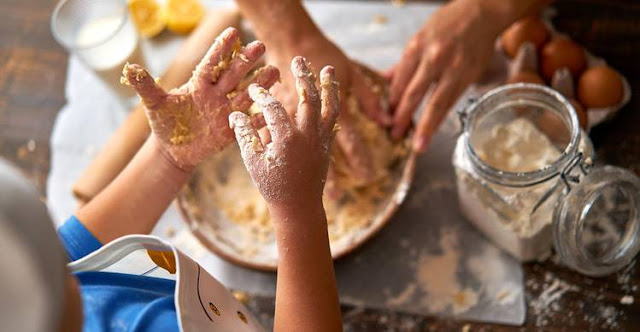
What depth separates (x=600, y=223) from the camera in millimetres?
907

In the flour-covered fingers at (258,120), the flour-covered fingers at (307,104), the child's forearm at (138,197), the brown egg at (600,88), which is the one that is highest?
the flour-covered fingers at (307,104)

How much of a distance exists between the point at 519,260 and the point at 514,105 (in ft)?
0.73

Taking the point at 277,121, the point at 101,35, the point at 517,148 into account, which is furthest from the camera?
the point at 101,35

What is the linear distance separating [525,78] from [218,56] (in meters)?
0.47

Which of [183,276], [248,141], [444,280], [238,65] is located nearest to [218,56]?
[238,65]

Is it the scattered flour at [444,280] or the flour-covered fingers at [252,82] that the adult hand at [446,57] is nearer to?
the scattered flour at [444,280]

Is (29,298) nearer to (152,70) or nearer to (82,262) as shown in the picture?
(82,262)

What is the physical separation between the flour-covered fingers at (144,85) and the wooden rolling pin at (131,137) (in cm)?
24

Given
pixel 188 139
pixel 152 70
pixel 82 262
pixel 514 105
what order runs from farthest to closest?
1. pixel 152 70
2. pixel 514 105
3. pixel 188 139
4. pixel 82 262

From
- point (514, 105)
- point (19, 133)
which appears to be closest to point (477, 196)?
point (514, 105)

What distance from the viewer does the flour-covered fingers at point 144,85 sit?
0.69 metres

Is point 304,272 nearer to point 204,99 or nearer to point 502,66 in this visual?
point 204,99

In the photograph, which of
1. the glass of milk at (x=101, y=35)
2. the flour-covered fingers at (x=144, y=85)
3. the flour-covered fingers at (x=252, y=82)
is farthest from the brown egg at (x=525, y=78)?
the glass of milk at (x=101, y=35)

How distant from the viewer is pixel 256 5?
93 cm
